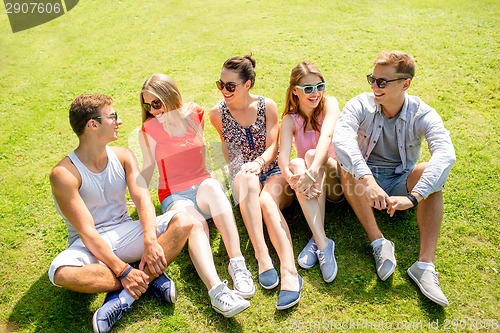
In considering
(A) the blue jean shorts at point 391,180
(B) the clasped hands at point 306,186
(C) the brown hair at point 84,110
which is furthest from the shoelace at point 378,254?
(C) the brown hair at point 84,110

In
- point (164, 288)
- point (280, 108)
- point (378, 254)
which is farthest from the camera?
point (280, 108)

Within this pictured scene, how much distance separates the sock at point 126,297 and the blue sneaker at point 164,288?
256 mm

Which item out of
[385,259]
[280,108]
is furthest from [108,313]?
[280,108]

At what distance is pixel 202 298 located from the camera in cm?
419

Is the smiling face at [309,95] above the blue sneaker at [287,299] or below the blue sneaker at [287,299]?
above

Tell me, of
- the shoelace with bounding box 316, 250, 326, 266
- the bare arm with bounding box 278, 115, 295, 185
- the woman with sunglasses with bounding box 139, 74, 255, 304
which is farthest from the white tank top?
the shoelace with bounding box 316, 250, 326, 266

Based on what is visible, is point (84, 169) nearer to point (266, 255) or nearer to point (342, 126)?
point (266, 255)

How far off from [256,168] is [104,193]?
160cm

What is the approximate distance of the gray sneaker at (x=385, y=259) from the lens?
4168mm

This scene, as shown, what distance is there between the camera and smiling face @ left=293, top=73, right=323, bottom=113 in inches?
184

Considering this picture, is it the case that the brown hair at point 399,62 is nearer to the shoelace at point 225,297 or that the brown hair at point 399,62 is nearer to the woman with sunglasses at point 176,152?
the woman with sunglasses at point 176,152

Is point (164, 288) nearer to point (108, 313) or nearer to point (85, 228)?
point (108, 313)

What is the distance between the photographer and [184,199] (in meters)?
4.77

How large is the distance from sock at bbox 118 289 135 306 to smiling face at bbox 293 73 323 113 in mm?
2712
